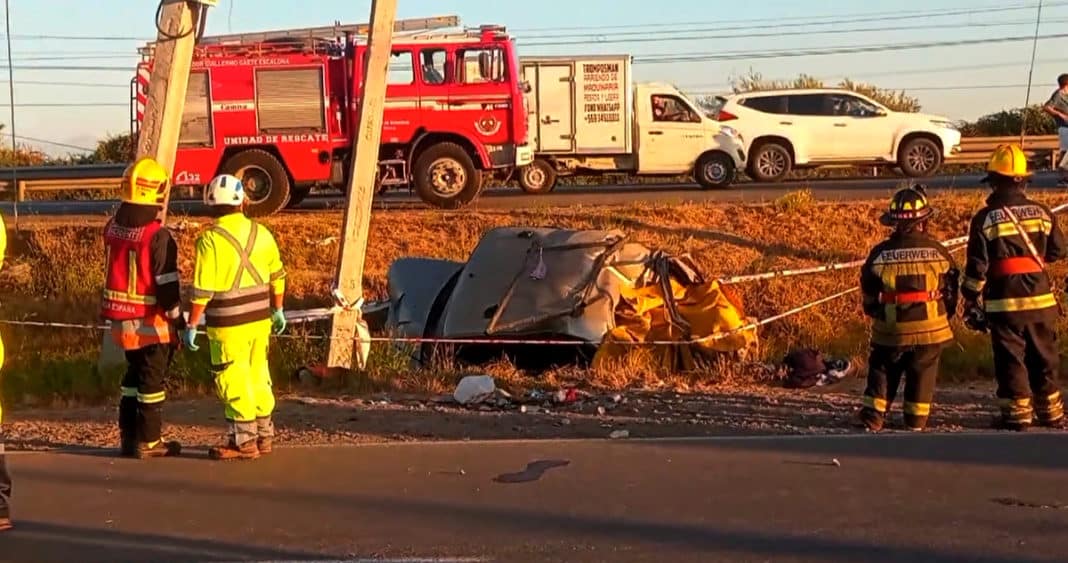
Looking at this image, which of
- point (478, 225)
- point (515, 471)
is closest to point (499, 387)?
point (515, 471)

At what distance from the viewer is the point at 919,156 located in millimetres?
22531

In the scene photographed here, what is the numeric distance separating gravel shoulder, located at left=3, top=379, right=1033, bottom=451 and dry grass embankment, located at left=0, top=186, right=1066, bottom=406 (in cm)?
175

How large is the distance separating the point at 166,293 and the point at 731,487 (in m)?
3.39

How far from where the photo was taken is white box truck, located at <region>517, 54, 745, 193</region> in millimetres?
22094

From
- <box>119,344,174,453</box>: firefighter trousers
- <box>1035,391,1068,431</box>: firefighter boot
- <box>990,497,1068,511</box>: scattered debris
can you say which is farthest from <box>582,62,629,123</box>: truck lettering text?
<box>990,497,1068,511</box>: scattered debris

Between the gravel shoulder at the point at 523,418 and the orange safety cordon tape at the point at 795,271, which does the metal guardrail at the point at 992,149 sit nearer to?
the orange safety cordon tape at the point at 795,271

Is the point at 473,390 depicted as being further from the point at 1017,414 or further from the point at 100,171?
the point at 100,171

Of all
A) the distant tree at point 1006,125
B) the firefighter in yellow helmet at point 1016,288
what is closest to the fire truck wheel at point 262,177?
the firefighter in yellow helmet at point 1016,288

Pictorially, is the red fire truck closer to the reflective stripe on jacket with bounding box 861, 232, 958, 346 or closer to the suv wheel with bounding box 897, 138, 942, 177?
the suv wheel with bounding box 897, 138, 942, 177

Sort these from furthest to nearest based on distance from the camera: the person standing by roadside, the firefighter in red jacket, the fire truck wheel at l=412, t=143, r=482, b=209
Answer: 1. the fire truck wheel at l=412, t=143, r=482, b=209
2. the person standing by roadside
3. the firefighter in red jacket

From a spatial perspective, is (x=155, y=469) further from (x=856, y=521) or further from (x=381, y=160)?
(x=381, y=160)

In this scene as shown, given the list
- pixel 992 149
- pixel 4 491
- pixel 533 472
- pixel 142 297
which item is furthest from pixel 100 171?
pixel 533 472

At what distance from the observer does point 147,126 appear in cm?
1020

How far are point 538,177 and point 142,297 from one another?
1505cm
